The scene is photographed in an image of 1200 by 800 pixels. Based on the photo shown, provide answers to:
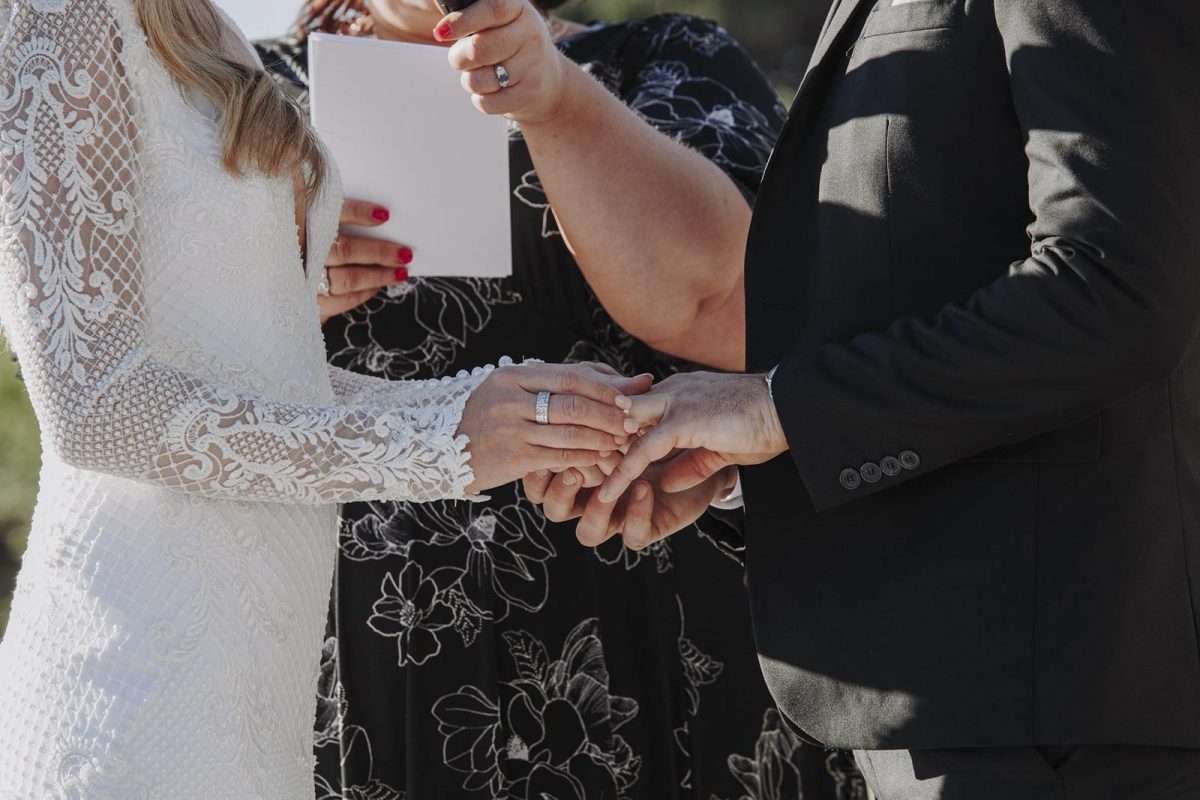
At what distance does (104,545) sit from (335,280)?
0.98 meters

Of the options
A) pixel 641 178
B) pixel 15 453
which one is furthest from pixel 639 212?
pixel 15 453

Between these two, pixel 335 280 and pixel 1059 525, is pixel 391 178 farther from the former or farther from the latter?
pixel 1059 525

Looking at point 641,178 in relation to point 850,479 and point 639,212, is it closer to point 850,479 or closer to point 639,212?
point 639,212

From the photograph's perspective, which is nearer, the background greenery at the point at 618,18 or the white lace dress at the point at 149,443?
the white lace dress at the point at 149,443

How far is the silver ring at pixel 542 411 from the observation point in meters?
2.10

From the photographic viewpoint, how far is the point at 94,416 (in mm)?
1855

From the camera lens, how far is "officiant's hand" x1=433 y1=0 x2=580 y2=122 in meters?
2.43

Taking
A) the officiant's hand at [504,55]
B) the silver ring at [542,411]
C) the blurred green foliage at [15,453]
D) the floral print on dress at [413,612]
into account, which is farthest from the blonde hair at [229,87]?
the blurred green foliage at [15,453]

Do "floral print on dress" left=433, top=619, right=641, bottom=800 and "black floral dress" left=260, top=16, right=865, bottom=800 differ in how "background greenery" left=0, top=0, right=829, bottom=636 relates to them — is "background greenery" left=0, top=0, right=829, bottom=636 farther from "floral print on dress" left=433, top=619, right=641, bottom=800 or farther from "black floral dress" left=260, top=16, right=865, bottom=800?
"floral print on dress" left=433, top=619, right=641, bottom=800

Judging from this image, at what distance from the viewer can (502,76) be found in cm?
251

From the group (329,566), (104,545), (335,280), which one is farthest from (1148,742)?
(335,280)

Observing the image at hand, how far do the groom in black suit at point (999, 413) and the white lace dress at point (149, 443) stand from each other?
543 millimetres

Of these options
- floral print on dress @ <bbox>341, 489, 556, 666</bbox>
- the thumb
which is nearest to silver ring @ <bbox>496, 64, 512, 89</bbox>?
the thumb

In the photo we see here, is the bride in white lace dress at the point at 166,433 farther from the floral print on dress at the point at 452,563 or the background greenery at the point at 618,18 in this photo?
the background greenery at the point at 618,18
